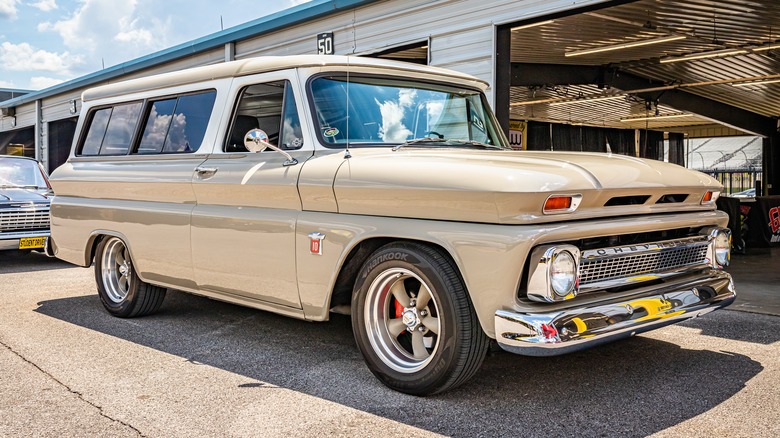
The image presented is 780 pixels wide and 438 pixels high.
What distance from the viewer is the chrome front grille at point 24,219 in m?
9.58

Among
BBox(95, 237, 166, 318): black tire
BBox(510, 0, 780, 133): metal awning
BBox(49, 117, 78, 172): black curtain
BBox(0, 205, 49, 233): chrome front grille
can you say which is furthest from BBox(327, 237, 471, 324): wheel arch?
BBox(49, 117, 78, 172): black curtain

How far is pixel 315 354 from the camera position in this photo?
15.5 ft

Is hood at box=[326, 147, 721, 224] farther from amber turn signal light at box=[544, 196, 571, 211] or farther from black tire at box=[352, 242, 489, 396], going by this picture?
black tire at box=[352, 242, 489, 396]

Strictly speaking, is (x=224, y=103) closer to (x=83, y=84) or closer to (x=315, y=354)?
(x=315, y=354)

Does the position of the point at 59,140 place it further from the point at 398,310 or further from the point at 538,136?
the point at 398,310

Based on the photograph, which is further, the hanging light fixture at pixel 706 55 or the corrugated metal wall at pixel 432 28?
the hanging light fixture at pixel 706 55

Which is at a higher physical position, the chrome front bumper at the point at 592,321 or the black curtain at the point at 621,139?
the black curtain at the point at 621,139

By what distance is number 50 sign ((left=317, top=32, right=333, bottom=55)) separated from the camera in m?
10.7

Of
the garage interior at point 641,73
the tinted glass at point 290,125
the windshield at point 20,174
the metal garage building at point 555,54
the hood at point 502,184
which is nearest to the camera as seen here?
the hood at point 502,184

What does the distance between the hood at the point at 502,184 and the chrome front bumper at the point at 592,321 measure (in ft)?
1.45

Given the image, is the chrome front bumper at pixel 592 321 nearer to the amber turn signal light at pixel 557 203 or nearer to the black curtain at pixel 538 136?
the amber turn signal light at pixel 557 203

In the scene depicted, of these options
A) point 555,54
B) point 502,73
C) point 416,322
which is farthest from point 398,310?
point 555,54

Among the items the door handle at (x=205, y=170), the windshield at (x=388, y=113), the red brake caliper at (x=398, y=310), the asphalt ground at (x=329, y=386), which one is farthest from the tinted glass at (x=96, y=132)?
the red brake caliper at (x=398, y=310)

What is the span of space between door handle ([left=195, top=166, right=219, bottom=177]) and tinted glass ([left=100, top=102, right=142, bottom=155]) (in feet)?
3.82
